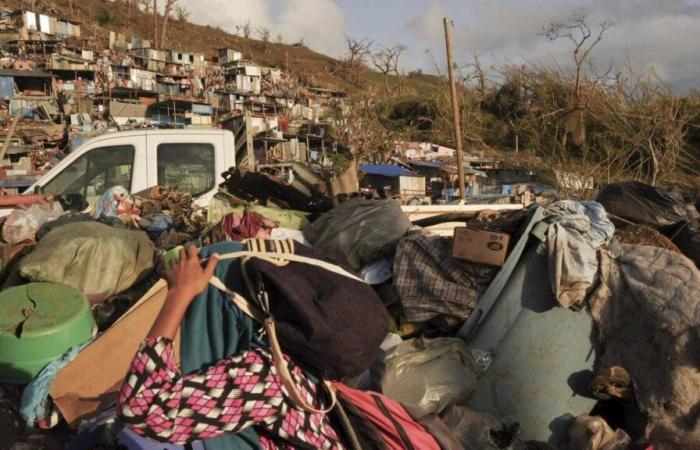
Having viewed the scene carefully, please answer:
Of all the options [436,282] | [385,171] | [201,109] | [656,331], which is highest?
[201,109]

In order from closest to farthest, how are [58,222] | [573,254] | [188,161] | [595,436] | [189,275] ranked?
[189,275], [595,436], [573,254], [58,222], [188,161]

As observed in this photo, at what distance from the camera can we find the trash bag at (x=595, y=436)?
2543 mm

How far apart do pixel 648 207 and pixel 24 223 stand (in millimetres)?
4516

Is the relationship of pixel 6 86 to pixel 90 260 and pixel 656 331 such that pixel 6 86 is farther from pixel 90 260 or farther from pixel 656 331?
pixel 656 331

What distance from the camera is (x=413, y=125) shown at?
24359 mm

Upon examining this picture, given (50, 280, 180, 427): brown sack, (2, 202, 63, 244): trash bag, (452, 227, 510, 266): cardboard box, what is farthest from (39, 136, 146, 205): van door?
(452, 227, 510, 266): cardboard box

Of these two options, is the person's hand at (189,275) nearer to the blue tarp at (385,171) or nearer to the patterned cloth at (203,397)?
the patterned cloth at (203,397)

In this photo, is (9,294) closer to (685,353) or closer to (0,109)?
(685,353)

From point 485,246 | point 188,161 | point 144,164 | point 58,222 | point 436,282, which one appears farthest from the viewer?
point 188,161

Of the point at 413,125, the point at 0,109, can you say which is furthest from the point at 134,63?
the point at 413,125

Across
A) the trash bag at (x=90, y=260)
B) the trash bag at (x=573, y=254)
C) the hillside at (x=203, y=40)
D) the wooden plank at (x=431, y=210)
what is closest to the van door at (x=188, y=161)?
the trash bag at (x=90, y=260)

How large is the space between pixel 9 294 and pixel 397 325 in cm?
209

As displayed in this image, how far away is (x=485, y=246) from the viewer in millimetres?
3082

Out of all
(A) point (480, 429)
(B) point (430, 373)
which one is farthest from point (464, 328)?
(A) point (480, 429)
